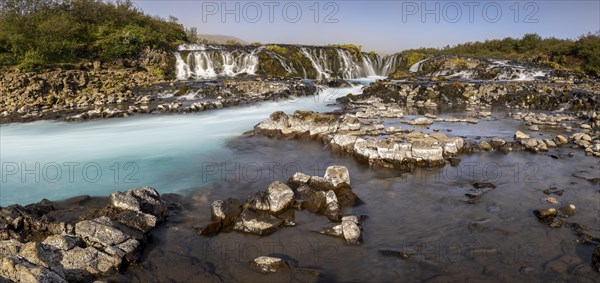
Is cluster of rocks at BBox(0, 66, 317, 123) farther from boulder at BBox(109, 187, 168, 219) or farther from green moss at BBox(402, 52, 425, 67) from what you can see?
green moss at BBox(402, 52, 425, 67)

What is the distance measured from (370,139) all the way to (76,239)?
30.7ft

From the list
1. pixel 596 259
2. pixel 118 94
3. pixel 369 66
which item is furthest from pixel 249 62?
pixel 596 259

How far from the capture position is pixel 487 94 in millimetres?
27969

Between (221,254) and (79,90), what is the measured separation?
28954 mm

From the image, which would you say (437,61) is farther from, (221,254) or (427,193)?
(221,254)

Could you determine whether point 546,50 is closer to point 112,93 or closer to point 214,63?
point 214,63

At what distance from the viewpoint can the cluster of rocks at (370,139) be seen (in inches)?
484

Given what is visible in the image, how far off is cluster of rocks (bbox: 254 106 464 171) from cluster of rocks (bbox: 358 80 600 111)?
36.6 feet

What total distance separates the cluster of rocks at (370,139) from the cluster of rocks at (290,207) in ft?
9.32

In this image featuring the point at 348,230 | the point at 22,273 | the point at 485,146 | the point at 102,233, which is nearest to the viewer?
the point at 22,273

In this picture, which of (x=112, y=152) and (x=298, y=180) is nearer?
(x=298, y=180)

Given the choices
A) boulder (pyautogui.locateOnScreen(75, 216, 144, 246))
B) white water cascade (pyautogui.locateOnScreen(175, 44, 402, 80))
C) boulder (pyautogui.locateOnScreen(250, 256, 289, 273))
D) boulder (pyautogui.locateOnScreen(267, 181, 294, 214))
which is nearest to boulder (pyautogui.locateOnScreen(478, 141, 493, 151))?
boulder (pyautogui.locateOnScreen(267, 181, 294, 214))

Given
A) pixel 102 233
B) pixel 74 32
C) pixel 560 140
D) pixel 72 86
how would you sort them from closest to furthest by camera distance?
pixel 102 233
pixel 560 140
pixel 72 86
pixel 74 32

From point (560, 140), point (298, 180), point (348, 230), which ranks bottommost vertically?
point (348, 230)
